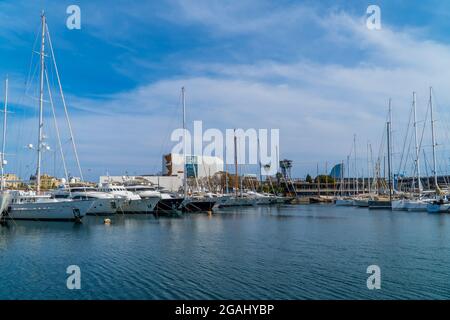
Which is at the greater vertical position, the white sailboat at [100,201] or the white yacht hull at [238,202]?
the white sailboat at [100,201]

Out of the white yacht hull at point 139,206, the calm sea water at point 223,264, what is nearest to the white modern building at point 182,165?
the white yacht hull at point 139,206

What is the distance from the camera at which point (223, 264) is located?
26.2 meters

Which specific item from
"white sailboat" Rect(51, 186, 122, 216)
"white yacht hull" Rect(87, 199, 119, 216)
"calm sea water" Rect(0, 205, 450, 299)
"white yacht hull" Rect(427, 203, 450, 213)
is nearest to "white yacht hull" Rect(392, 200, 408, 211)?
"white yacht hull" Rect(427, 203, 450, 213)

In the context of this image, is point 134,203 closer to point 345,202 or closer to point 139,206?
point 139,206

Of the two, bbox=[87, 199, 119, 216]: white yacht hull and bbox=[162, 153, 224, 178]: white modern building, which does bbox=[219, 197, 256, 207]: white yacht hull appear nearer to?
bbox=[87, 199, 119, 216]: white yacht hull

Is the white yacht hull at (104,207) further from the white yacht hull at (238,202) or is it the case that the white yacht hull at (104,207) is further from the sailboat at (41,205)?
the white yacht hull at (238,202)

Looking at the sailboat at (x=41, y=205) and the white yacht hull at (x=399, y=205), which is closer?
the sailboat at (x=41, y=205)

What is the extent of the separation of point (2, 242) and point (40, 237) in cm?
344

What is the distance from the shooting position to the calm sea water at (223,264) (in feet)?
66.4

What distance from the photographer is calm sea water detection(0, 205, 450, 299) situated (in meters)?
20.2

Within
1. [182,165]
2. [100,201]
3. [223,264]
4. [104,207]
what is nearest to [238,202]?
[104,207]
